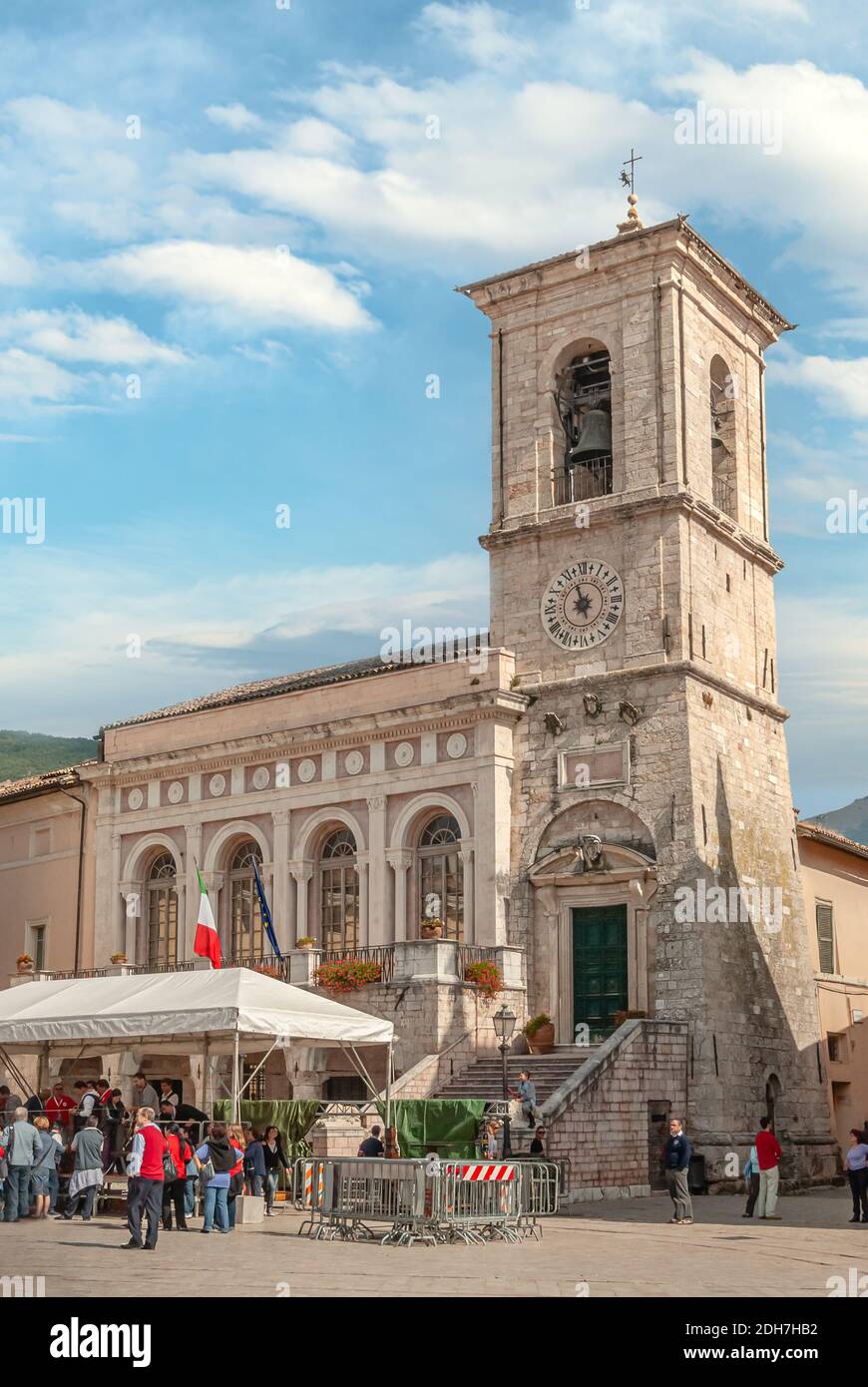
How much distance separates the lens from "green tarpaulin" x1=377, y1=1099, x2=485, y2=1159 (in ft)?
80.0

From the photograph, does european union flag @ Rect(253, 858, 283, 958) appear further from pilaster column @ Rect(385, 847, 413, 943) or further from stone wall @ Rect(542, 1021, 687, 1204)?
stone wall @ Rect(542, 1021, 687, 1204)

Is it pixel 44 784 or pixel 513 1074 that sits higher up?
pixel 44 784

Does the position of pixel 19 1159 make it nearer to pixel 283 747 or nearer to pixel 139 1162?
pixel 139 1162

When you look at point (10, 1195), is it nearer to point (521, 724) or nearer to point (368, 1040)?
point (368, 1040)

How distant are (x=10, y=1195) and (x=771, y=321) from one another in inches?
966

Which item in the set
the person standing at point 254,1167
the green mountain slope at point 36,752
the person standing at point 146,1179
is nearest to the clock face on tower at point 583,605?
the person standing at point 254,1167

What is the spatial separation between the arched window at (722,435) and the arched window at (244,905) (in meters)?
12.1

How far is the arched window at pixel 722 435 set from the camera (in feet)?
110

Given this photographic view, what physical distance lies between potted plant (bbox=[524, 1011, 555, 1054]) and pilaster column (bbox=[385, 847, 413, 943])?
3.42 metres

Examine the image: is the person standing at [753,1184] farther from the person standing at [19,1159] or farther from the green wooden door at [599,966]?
the person standing at [19,1159]

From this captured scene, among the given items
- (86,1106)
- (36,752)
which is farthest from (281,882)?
(36,752)

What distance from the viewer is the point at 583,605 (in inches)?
1243

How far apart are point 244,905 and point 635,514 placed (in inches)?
460
